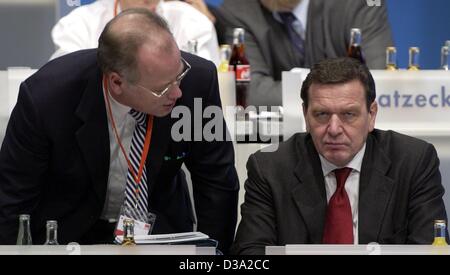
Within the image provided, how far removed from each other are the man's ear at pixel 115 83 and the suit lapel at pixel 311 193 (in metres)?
0.54

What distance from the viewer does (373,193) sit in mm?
3004

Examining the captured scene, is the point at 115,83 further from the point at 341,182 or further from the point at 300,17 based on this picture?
the point at 300,17

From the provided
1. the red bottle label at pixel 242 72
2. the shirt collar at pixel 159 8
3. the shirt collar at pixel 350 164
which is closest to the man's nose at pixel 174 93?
the shirt collar at pixel 350 164

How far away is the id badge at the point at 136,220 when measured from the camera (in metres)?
3.07

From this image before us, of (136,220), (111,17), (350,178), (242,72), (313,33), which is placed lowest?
(136,220)

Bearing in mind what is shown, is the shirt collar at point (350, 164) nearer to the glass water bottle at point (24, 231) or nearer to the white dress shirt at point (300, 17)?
the glass water bottle at point (24, 231)

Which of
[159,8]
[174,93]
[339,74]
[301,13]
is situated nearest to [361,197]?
[339,74]

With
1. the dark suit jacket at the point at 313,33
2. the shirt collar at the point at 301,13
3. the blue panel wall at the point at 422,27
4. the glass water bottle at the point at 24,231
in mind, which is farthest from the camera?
the blue panel wall at the point at 422,27

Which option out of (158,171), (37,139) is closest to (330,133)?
(158,171)

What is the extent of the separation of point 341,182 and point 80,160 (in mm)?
742

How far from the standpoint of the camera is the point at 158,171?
316 centimetres

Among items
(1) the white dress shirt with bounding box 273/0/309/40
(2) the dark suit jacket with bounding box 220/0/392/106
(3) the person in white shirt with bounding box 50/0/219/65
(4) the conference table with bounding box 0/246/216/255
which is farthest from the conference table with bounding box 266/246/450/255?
(1) the white dress shirt with bounding box 273/0/309/40

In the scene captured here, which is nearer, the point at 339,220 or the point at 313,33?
the point at 339,220
